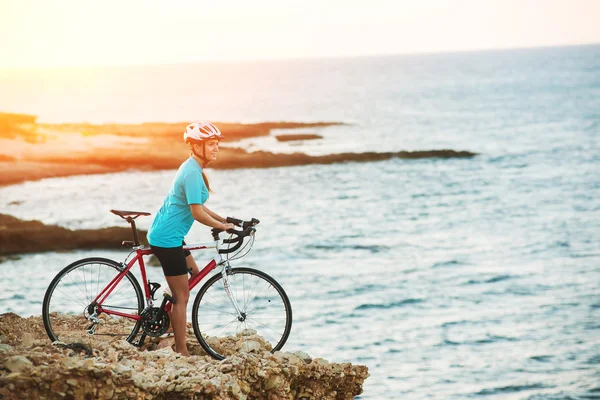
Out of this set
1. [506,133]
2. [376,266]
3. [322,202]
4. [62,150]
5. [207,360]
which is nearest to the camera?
[207,360]

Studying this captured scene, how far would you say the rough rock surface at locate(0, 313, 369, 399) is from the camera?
23.1 feet

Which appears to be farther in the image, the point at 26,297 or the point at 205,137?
the point at 26,297

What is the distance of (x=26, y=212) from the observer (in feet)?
147

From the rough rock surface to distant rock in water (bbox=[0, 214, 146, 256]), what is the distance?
82.1 feet

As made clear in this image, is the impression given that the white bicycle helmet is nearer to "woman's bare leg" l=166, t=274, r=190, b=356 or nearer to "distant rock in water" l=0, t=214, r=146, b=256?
"woman's bare leg" l=166, t=274, r=190, b=356

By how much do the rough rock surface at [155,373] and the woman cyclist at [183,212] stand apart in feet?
2.23

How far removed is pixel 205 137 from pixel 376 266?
2807cm

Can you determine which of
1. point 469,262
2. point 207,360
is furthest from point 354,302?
point 207,360

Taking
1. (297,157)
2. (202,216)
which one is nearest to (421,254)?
(202,216)

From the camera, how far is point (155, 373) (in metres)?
7.54

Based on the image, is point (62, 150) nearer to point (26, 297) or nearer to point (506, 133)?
point (26, 297)

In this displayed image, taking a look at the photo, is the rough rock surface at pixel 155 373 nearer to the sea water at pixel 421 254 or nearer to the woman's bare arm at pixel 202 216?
the woman's bare arm at pixel 202 216

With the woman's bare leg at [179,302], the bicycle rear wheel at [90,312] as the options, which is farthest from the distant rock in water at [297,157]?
the woman's bare leg at [179,302]

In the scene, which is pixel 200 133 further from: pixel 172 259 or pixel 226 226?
pixel 172 259
